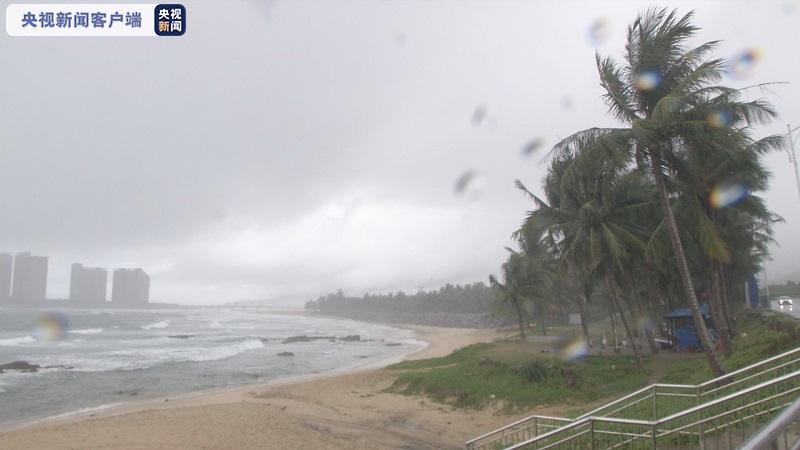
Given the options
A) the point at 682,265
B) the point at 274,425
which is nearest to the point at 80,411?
the point at 274,425

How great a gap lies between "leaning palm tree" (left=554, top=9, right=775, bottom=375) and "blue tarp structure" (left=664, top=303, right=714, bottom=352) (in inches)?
413

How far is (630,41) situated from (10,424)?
23562 mm

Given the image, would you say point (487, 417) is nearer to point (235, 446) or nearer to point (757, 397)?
point (235, 446)

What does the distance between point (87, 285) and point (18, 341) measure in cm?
14240

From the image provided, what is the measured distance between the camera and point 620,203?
64.1 feet

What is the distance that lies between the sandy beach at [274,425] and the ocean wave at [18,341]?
39.3 meters

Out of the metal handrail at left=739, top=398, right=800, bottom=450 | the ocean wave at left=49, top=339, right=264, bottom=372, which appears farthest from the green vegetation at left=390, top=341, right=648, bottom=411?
the ocean wave at left=49, top=339, right=264, bottom=372

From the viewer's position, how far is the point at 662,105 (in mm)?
10930

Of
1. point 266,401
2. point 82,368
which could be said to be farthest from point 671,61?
point 82,368

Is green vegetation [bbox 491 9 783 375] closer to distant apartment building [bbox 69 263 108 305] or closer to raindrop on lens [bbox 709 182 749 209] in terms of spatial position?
raindrop on lens [bbox 709 182 749 209]

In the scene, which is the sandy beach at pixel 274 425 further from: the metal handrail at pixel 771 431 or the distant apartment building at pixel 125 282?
the distant apartment building at pixel 125 282

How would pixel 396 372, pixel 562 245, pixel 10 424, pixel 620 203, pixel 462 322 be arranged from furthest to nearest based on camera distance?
1. pixel 462 322
2. pixel 396 372
3. pixel 562 245
4. pixel 620 203
5. pixel 10 424

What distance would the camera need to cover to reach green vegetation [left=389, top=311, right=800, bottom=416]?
14.2 meters

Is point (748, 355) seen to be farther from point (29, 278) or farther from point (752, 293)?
point (29, 278)
